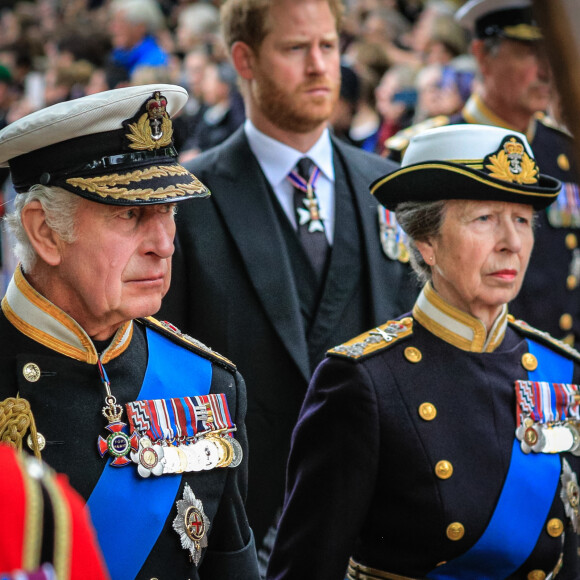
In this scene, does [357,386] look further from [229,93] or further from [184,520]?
[229,93]

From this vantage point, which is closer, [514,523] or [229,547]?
[229,547]

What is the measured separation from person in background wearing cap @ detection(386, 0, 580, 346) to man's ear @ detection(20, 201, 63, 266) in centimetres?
224

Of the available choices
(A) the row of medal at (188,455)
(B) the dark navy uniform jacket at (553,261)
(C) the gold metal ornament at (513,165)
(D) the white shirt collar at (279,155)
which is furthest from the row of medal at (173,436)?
(B) the dark navy uniform jacket at (553,261)

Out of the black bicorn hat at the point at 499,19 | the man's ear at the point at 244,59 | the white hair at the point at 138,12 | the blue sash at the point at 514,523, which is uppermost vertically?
the white hair at the point at 138,12

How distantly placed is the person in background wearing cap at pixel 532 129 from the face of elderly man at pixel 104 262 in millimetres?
2095

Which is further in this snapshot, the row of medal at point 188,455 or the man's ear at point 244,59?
the man's ear at point 244,59

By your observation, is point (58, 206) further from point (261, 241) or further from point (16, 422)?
point (261, 241)

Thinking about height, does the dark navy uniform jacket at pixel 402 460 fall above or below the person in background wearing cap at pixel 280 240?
below

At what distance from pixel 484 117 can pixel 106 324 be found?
247 cm

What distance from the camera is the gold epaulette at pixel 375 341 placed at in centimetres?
260

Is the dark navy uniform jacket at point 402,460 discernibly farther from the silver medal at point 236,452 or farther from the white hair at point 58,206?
the white hair at point 58,206

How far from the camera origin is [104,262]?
2.20 meters

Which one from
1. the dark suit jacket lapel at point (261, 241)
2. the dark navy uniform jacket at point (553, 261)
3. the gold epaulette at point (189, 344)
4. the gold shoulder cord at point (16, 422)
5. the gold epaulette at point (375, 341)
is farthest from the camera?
the dark navy uniform jacket at point (553, 261)

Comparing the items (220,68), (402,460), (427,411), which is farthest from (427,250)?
(220,68)
